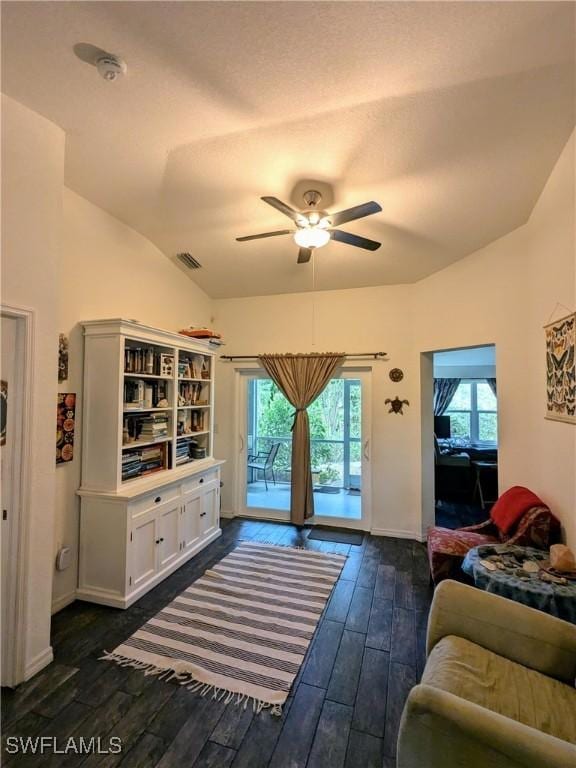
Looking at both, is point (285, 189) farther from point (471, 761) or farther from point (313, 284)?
point (471, 761)

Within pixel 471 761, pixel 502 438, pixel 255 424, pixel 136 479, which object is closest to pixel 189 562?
pixel 136 479

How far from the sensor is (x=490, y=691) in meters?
1.44

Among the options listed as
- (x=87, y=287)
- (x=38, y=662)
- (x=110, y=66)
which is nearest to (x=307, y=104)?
(x=110, y=66)

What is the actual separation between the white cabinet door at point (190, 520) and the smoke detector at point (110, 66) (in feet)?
10.2

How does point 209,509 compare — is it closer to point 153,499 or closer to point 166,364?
point 153,499

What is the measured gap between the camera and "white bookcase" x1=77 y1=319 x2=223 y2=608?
9.13ft

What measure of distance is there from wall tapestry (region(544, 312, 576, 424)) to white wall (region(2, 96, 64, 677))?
3.14 metres

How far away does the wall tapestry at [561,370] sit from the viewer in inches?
86.5

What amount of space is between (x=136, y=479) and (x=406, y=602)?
2.43m

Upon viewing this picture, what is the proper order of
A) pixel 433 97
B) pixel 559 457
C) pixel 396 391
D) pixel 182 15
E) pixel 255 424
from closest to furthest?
1. pixel 182 15
2. pixel 433 97
3. pixel 559 457
4. pixel 396 391
5. pixel 255 424

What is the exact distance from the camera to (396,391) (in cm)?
425

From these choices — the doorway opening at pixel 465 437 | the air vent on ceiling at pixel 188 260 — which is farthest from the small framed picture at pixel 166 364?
the doorway opening at pixel 465 437

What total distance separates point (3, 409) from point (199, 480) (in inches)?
82.1

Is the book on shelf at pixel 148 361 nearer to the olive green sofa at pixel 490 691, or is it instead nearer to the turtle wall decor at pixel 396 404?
the turtle wall decor at pixel 396 404
